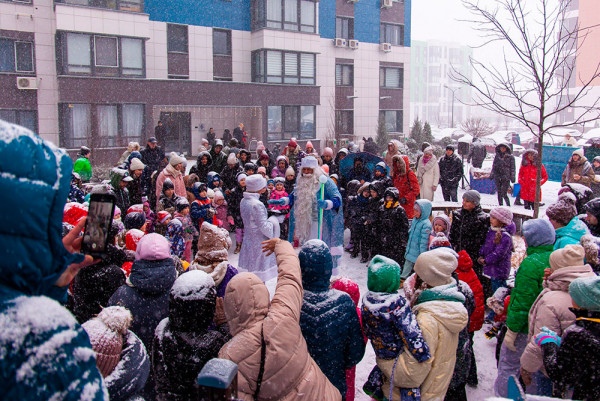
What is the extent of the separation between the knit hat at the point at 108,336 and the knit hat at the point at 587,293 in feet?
8.88

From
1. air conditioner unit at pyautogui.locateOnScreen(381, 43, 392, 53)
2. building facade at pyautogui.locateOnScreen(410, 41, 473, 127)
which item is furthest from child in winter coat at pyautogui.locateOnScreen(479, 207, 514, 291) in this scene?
building facade at pyautogui.locateOnScreen(410, 41, 473, 127)

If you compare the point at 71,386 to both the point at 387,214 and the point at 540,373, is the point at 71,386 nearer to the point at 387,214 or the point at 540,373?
the point at 540,373

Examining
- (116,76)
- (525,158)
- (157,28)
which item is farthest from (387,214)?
(157,28)

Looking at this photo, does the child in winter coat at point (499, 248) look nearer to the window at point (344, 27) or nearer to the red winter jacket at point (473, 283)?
the red winter jacket at point (473, 283)

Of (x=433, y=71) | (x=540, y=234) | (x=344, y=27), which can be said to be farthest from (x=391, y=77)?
(x=433, y=71)

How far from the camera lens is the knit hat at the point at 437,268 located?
125 inches

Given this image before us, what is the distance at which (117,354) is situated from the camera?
90.2 inches

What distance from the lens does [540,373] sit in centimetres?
337

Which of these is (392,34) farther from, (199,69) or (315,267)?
(315,267)

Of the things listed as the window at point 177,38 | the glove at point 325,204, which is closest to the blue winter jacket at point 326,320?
the glove at point 325,204

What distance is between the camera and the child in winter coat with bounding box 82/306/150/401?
2229 mm

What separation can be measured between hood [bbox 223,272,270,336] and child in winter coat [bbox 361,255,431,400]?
2.63 feet

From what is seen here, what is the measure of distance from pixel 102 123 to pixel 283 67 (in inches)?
436

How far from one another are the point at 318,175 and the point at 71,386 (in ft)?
19.1
